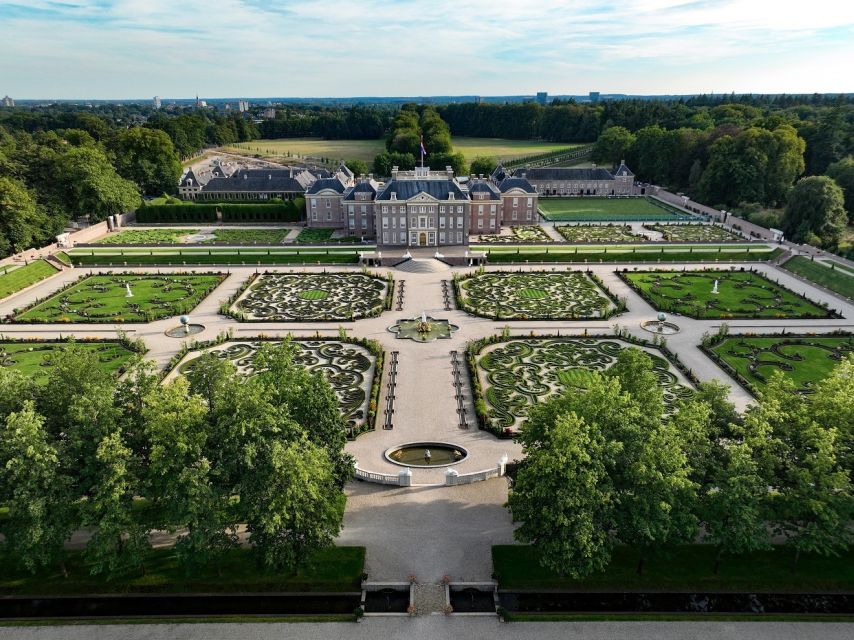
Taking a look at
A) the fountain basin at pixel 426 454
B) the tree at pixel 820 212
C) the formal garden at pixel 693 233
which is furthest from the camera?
the formal garden at pixel 693 233

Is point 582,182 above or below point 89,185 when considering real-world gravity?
below

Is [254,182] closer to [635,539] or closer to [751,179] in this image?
[751,179]

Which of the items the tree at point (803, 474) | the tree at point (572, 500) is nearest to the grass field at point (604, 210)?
the tree at point (803, 474)

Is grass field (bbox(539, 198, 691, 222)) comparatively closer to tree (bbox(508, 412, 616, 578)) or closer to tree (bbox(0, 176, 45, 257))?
tree (bbox(0, 176, 45, 257))

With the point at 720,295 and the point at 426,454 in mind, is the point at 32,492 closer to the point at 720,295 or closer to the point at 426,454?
the point at 426,454

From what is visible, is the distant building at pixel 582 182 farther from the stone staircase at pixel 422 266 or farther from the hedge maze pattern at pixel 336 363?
the hedge maze pattern at pixel 336 363

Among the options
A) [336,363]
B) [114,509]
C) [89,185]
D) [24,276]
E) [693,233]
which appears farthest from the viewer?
[693,233]

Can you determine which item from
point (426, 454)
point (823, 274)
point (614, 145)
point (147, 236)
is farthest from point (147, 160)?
point (823, 274)
